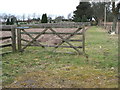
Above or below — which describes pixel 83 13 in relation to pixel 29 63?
above

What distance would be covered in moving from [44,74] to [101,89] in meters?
1.70

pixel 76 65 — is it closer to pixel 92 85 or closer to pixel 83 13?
pixel 92 85

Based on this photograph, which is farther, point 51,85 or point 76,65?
point 76,65


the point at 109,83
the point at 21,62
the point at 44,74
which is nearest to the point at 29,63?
the point at 21,62

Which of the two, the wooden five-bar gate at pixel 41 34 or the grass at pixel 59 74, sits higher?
the wooden five-bar gate at pixel 41 34

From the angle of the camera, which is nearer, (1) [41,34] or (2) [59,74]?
(2) [59,74]

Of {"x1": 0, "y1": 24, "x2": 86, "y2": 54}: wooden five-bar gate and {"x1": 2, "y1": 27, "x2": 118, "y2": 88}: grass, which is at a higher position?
{"x1": 0, "y1": 24, "x2": 86, "y2": 54}: wooden five-bar gate

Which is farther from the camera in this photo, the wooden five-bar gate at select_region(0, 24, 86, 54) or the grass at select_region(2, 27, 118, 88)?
the wooden five-bar gate at select_region(0, 24, 86, 54)

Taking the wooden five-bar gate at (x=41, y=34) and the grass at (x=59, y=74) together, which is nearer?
the grass at (x=59, y=74)

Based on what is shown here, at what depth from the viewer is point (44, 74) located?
521 centimetres

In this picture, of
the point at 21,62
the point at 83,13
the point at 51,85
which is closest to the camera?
the point at 51,85

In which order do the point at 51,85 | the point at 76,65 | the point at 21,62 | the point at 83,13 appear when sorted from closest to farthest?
the point at 51,85 < the point at 76,65 < the point at 21,62 < the point at 83,13

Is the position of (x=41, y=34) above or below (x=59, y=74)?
above

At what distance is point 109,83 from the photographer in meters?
4.46
